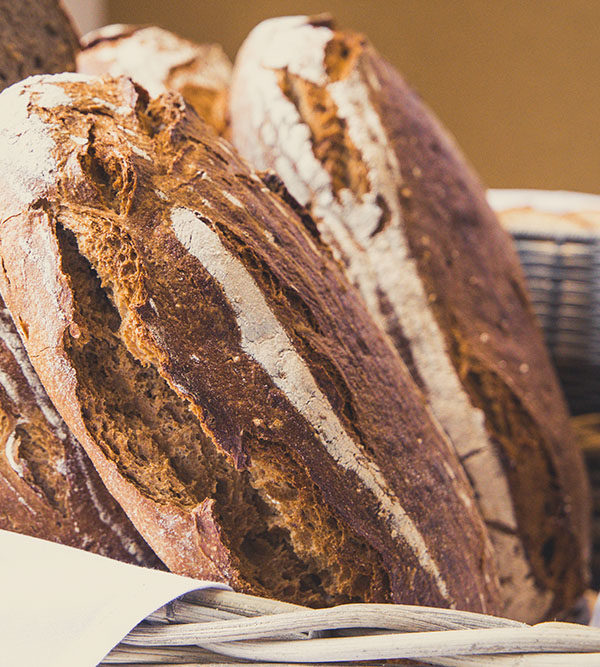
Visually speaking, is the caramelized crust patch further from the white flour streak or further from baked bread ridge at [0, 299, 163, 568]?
baked bread ridge at [0, 299, 163, 568]

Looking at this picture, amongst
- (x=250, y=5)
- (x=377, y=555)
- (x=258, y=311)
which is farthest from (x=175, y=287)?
(x=250, y=5)

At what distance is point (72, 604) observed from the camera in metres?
0.49

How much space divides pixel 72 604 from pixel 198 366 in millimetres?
195

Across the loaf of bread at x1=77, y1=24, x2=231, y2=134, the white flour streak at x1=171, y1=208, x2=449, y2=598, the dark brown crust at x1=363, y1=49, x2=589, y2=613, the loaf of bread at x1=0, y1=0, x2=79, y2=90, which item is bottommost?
the dark brown crust at x1=363, y1=49, x2=589, y2=613

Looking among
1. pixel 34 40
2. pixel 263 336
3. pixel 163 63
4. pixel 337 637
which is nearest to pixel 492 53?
pixel 163 63

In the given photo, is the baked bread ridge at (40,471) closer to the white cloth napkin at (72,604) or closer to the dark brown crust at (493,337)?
the white cloth napkin at (72,604)

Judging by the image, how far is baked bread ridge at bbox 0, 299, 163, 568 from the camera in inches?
25.0

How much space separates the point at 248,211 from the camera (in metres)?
0.64

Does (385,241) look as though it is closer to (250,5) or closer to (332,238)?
(332,238)

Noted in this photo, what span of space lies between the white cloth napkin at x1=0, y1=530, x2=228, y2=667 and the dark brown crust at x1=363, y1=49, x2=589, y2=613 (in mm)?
517

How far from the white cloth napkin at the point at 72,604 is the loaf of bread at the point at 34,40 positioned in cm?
59

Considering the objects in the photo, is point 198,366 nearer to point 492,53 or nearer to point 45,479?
point 45,479

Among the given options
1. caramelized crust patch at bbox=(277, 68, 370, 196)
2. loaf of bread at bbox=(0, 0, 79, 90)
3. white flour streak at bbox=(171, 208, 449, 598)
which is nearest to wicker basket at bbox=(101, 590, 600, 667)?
white flour streak at bbox=(171, 208, 449, 598)

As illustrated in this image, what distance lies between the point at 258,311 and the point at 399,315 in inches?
13.4
